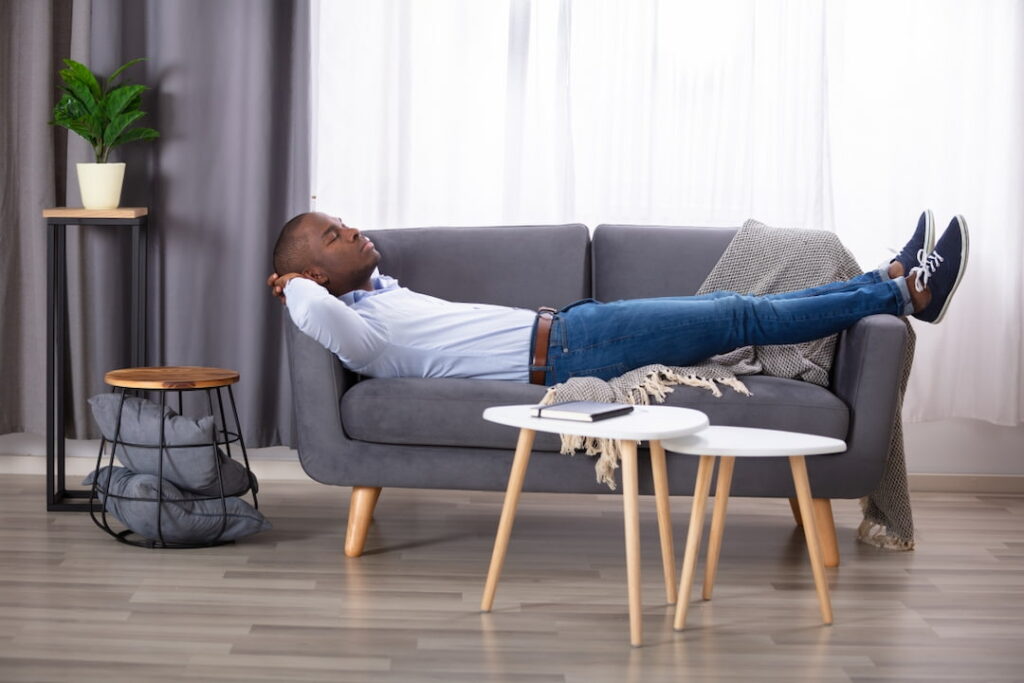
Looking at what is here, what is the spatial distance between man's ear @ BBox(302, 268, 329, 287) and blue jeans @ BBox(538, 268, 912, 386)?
64 cm

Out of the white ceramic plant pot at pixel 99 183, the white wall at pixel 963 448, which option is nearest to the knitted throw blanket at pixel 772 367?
the white wall at pixel 963 448

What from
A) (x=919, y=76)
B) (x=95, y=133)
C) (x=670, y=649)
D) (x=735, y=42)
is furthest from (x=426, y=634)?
(x=919, y=76)

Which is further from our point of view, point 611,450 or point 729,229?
point 729,229

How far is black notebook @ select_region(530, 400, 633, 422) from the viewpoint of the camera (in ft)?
7.14

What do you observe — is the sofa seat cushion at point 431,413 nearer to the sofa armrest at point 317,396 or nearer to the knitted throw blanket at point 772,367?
the sofa armrest at point 317,396

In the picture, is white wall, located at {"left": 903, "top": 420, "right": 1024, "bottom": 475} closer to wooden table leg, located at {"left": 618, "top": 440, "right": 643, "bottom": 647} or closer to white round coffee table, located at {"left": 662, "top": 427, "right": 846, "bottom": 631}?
white round coffee table, located at {"left": 662, "top": 427, "right": 846, "bottom": 631}

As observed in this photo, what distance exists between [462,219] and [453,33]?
0.61 m

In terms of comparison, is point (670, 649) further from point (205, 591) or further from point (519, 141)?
point (519, 141)

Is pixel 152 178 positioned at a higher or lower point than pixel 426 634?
higher

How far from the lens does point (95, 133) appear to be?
3.31 metres

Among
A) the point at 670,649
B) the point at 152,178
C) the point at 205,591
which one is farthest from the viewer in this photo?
the point at 152,178

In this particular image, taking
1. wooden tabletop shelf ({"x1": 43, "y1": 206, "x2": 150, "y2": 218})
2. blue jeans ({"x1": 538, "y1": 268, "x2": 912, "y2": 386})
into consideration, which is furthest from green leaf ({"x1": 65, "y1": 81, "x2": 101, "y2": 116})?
blue jeans ({"x1": 538, "y1": 268, "x2": 912, "y2": 386})

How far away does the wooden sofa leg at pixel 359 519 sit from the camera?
2.80 metres

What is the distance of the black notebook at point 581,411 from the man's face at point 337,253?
950 mm
